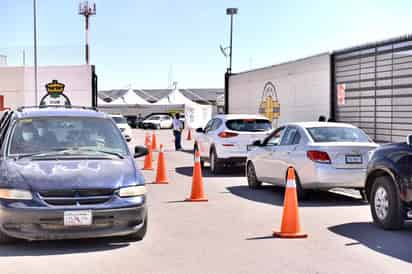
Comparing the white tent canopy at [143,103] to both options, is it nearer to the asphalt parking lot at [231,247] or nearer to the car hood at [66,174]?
the asphalt parking lot at [231,247]

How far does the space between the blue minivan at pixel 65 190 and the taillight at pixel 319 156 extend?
4323 millimetres

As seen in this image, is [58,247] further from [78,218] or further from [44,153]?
[44,153]

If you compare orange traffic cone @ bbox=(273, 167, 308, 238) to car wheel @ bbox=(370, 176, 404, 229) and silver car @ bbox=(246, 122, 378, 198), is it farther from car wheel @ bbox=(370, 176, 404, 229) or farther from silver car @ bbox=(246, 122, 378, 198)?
silver car @ bbox=(246, 122, 378, 198)

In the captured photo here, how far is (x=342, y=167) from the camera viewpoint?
39.5ft

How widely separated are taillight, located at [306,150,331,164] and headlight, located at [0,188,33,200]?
601cm

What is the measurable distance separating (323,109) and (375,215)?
14928 mm

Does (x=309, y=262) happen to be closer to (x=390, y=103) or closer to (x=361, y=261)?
(x=361, y=261)

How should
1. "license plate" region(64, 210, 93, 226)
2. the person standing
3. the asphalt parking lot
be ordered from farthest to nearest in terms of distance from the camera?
the person standing, "license plate" region(64, 210, 93, 226), the asphalt parking lot

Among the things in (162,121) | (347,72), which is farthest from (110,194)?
(162,121)

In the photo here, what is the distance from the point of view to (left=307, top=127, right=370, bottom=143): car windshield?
1271 cm

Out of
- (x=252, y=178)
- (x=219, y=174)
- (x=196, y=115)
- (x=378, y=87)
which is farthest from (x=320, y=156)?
(x=196, y=115)

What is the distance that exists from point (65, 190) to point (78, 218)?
359 millimetres

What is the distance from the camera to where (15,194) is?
7711 millimetres

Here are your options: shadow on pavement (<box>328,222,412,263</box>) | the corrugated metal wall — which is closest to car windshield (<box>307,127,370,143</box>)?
shadow on pavement (<box>328,222,412,263</box>)
